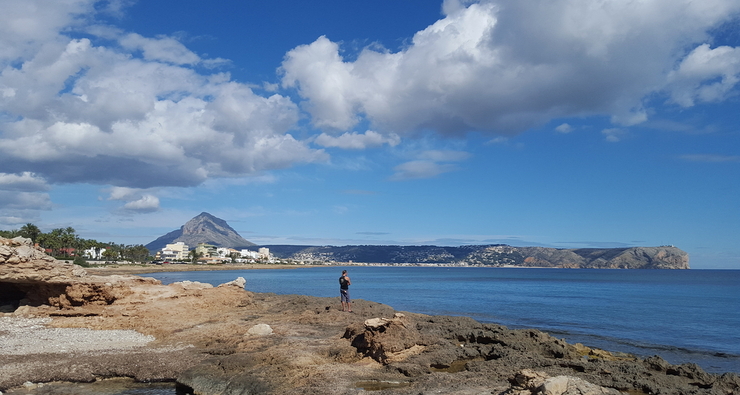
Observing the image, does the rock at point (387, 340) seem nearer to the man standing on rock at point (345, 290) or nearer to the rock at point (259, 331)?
the rock at point (259, 331)

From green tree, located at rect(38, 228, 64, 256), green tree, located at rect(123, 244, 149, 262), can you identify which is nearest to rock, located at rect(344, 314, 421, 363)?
green tree, located at rect(38, 228, 64, 256)

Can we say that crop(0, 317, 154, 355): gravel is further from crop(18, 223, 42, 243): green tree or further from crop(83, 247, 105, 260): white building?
crop(83, 247, 105, 260): white building

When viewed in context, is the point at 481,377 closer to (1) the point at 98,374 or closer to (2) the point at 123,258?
(1) the point at 98,374

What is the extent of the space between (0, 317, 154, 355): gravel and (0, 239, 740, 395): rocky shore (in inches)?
1.5

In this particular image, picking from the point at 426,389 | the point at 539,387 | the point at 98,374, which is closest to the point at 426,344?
the point at 426,389

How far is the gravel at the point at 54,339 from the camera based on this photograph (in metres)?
14.9

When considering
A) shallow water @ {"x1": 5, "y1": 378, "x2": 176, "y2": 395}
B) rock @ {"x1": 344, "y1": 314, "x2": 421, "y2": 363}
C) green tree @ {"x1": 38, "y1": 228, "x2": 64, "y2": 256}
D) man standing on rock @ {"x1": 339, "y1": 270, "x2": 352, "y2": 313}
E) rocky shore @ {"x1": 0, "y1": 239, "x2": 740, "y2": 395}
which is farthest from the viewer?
green tree @ {"x1": 38, "y1": 228, "x2": 64, "y2": 256}

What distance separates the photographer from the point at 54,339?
Answer: 53.6 feet

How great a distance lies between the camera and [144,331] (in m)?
18.3

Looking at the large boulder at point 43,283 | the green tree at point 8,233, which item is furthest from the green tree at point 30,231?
the large boulder at point 43,283

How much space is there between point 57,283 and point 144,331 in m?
6.06

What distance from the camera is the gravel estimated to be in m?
14.9

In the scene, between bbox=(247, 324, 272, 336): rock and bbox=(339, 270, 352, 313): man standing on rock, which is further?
bbox=(339, 270, 352, 313): man standing on rock

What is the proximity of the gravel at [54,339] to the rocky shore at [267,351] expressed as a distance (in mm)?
37
